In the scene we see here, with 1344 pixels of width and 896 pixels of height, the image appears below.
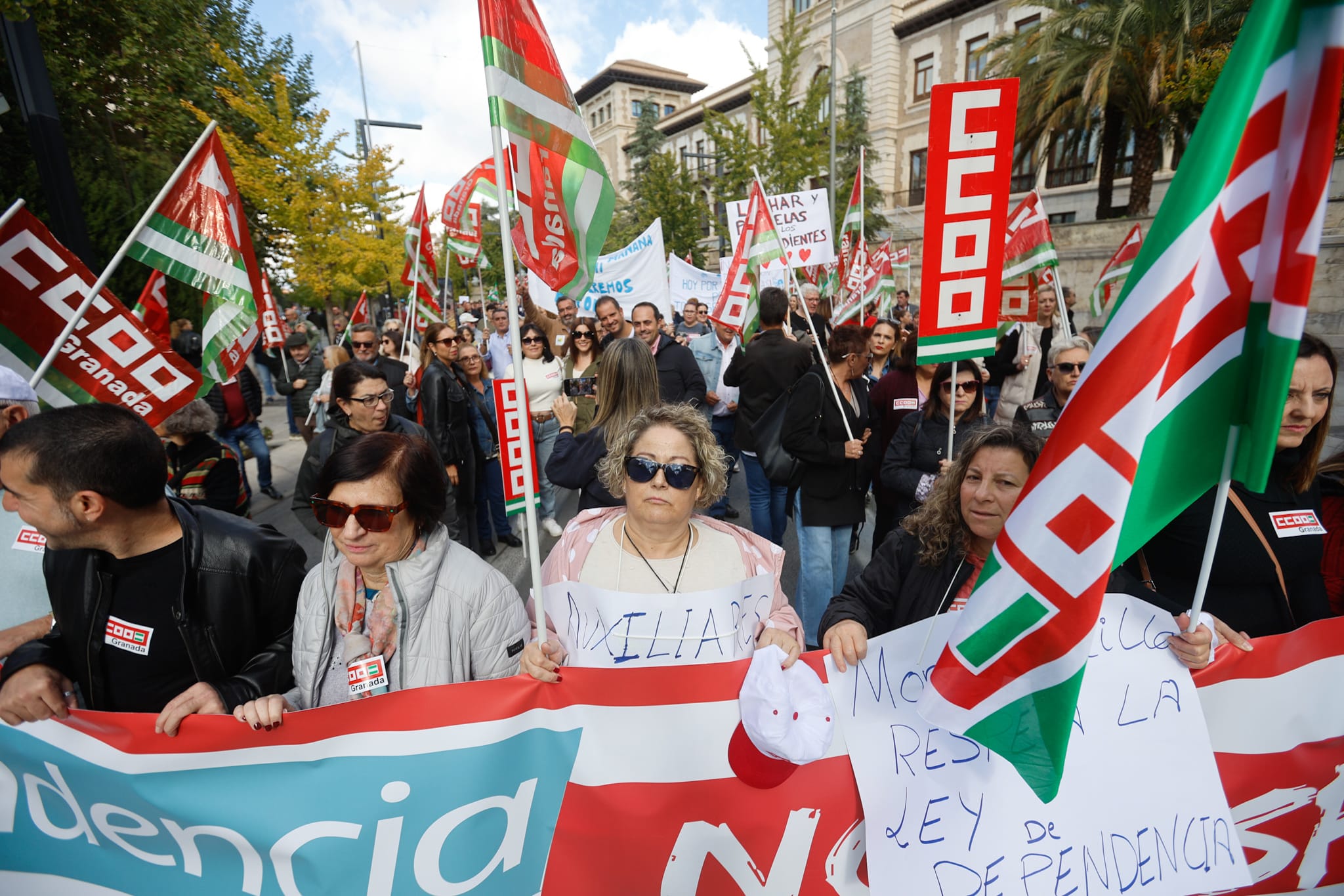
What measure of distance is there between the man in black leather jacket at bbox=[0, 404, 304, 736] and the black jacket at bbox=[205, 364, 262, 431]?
4230mm

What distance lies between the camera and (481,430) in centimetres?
562

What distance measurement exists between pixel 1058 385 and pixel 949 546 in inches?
100

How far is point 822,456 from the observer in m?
3.76

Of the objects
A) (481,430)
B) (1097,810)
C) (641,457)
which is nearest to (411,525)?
(641,457)

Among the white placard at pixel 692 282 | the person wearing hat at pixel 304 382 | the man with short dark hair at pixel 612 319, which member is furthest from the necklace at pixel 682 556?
the white placard at pixel 692 282

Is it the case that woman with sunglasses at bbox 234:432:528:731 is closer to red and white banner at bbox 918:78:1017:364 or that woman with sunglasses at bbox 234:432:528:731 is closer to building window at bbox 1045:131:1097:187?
red and white banner at bbox 918:78:1017:364

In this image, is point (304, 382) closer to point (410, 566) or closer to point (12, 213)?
point (12, 213)

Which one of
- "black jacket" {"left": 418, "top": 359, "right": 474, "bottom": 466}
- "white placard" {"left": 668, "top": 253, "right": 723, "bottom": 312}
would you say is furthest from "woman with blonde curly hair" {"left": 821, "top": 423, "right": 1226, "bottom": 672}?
"white placard" {"left": 668, "top": 253, "right": 723, "bottom": 312}

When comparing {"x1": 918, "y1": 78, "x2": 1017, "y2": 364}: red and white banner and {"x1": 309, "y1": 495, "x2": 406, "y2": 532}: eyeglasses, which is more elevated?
{"x1": 918, "y1": 78, "x2": 1017, "y2": 364}: red and white banner

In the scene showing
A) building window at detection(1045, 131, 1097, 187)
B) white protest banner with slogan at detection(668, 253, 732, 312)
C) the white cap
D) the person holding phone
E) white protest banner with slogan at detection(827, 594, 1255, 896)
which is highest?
building window at detection(1045, 131, 1097, 187)

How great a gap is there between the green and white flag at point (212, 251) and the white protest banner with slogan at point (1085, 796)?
3.39 m

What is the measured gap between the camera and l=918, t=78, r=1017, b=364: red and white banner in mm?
2902

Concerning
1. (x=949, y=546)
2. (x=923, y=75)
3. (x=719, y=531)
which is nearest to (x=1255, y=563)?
(x=949, y=546)

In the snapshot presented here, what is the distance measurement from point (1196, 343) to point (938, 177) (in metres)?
1.91
